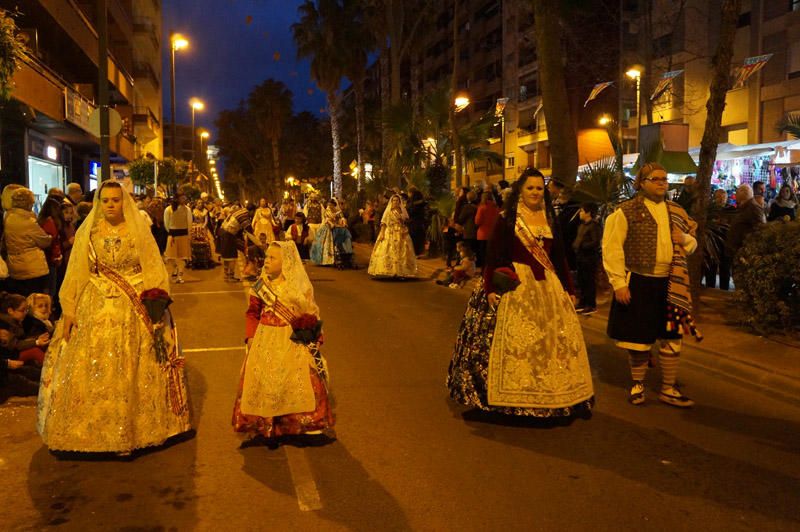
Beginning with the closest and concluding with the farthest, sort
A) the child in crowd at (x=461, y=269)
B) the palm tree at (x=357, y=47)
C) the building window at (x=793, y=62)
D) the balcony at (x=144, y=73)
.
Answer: the child in crowd at (x=461, y=269) → the building window at (x=793, y=62) → the palm tree at (x=357, y=47) → the balcony at (x=144, y=73)

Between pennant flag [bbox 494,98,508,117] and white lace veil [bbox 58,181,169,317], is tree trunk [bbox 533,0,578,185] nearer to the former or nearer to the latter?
pennant flag [bbox 494,98,508,117]

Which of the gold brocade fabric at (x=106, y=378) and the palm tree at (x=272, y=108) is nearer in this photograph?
the gold brocade fabric at (x=106, y=378)

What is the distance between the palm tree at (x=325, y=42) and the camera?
120ft

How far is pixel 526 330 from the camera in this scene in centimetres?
561

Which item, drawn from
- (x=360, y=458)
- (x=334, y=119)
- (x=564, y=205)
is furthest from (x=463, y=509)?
(x=334, y=119)

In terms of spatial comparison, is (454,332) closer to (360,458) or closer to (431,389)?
(431,389)

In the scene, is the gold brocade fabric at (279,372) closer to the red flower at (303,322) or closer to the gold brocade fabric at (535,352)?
the red flower at (303,322)

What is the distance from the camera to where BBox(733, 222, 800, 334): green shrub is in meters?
8.24

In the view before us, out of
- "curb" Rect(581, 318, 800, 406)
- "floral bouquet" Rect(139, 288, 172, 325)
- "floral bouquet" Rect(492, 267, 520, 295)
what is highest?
"floral bouquet" Rect(492, 267, 520, 295)

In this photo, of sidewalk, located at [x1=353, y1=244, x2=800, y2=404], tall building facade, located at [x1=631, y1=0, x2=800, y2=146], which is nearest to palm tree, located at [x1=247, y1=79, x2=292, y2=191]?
tall building facade, located at [x1=631, y1=0, x2=800, y2=146]

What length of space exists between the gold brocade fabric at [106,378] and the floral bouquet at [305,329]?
949 mm

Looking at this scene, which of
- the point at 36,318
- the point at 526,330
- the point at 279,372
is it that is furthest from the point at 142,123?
the point at 526,330

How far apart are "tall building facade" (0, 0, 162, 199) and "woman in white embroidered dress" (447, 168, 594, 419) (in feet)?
21.5

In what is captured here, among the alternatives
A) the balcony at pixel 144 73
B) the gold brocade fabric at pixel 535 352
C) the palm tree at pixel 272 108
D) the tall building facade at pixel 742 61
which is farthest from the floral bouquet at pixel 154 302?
Answer: the palm tree at pixel 272 108
